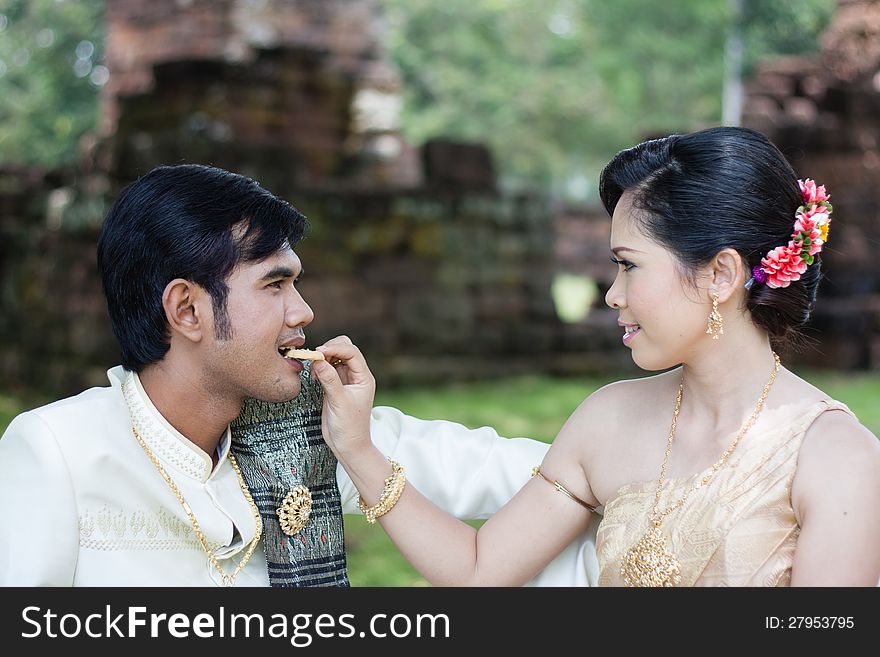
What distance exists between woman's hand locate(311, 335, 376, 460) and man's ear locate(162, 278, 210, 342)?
265 millimetres

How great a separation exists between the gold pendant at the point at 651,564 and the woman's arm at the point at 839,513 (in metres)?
0.25

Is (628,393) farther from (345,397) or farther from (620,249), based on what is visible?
(345,397)

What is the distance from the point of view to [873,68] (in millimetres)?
11594

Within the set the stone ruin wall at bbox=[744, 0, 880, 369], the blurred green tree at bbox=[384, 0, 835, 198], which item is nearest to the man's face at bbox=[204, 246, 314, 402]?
the stone ruin wall at bbox=[744, 0, 880, 369]

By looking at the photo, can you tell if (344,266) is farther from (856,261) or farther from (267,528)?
(267,528)

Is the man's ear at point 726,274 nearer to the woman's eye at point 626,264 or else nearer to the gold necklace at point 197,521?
the woman's eye at point 626,264

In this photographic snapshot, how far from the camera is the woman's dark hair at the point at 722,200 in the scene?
208 cm

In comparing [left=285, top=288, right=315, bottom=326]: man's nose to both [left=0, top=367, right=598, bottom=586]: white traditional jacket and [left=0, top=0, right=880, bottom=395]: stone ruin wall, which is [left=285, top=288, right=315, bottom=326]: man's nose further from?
[left=0, top=0, right=880, bottom=395]: stone ruin wall

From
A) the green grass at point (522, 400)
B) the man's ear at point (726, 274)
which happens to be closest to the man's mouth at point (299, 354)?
the man's ear at point (726, 274)

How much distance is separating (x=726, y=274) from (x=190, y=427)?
3.98 ft

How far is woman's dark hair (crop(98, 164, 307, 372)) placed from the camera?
6.94 ft

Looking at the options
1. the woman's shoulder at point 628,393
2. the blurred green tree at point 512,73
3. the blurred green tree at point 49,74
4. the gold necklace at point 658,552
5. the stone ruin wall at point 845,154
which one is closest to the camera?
the gold necklace at point 658,552

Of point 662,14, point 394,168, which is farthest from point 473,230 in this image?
point 662,14
